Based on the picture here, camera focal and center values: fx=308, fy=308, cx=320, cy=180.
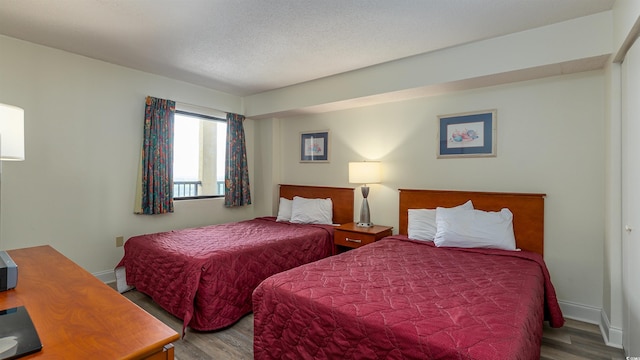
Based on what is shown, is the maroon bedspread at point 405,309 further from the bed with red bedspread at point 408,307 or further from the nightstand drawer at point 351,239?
the nightstand drawer at point 351,239

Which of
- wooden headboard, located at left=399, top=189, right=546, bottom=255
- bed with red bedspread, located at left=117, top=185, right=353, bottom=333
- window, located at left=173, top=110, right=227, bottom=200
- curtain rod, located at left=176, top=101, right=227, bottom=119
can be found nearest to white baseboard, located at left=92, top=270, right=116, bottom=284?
bed with red bedspread, located at left=117, top=185, right=353, bottom=333

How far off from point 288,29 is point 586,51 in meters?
2.23

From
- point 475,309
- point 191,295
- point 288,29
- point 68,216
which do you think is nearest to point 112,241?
point 68,216

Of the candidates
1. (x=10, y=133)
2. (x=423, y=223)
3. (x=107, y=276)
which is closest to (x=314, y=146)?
(x=423, y=223)

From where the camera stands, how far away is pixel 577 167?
259 centimetres

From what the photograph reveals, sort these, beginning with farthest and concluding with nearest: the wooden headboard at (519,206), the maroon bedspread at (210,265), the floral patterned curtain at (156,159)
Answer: the floral patterned curtain at (156,159), the wooden headboard at (519,206), the maroon bedspread at (210,265)

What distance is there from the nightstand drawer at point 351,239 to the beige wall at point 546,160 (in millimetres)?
526

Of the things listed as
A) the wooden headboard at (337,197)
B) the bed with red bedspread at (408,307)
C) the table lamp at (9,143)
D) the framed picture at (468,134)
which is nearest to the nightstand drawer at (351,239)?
the wooden headboard at (337,197)

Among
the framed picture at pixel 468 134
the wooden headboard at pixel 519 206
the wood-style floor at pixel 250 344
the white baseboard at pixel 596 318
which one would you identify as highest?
the framed picture at pixel 468 134

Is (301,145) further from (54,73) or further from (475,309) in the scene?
(475,309)

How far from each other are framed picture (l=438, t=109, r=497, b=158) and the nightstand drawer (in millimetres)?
1155

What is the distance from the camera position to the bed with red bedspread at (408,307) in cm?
129

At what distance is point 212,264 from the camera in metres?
2.41

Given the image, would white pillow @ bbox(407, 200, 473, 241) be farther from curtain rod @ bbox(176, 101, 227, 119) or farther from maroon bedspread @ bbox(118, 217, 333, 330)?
curtain rod @ bbox(176, 101, 227, 119)
